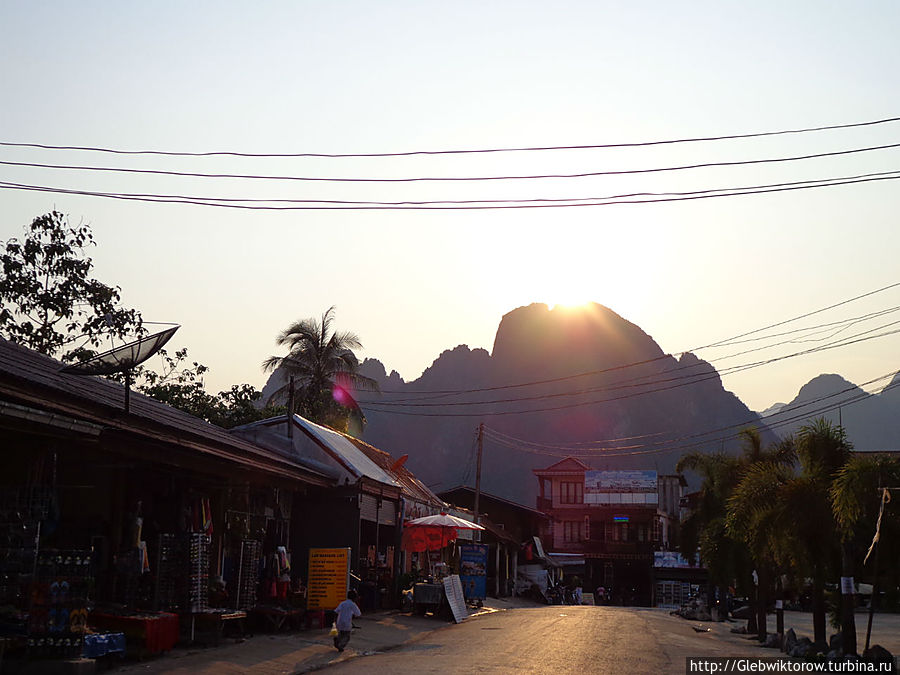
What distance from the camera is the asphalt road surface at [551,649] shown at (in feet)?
54.1

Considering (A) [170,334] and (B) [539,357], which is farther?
(B) [539,357]

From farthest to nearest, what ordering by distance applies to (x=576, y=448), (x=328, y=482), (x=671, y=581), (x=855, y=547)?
(x=576, y=448) < (x=671, y=581) < (x=328, y=482) < (x=855, y=547)

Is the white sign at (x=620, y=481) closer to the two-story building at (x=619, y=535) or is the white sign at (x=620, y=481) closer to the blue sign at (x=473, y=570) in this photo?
the two-story building at (x=619, y=535)

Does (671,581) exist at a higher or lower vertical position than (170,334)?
lower

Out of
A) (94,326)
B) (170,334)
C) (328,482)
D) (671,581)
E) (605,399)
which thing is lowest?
(671,581)

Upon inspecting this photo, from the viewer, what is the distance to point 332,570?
24344 mm

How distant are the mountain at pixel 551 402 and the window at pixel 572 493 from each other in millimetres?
71062

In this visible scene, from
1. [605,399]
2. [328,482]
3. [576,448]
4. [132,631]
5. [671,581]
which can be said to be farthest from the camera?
[605,399]

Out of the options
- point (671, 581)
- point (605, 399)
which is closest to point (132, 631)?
point (671, 581)

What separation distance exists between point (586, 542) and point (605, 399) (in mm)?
92911

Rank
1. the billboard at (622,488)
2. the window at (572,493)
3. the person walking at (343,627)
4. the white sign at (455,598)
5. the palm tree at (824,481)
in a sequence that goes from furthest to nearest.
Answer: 1. the window at (572,493)
2. the billboard at (622,488)
3. the white sign at (455,598)
4. the palm tree at (824,481)
5. the person walking at (343,627)

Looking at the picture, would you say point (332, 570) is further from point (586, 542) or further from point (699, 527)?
point (586, 542)

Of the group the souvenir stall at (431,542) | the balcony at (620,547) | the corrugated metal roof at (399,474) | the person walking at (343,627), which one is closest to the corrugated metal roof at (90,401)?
the person walking at (343,627)

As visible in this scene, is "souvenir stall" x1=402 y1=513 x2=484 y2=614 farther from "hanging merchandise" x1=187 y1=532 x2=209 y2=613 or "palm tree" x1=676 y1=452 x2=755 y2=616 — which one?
"hanging merchandise" x1=187 y1=532 x2=209 y2=613
